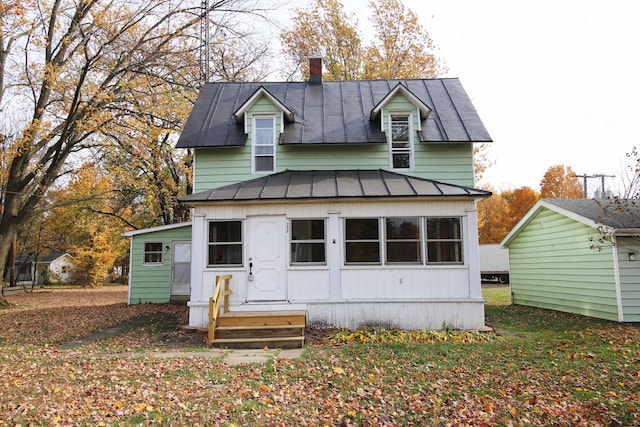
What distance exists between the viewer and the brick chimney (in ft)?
50.7

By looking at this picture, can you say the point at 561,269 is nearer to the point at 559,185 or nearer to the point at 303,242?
the point at 303,242

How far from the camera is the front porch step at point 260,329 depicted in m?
9.27

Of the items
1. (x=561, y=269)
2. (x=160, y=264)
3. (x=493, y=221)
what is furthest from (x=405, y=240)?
(x=493, y=221)

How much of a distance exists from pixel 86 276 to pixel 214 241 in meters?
27.1

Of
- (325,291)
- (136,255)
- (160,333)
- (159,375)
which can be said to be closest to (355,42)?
(136,255)

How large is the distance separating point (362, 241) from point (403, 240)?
105 centimetres

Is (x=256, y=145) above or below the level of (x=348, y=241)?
above

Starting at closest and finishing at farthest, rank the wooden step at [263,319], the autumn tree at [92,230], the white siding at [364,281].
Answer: the wooden step at [263,319] → the white siding at [364,281] → the autumn tree at [92,230]

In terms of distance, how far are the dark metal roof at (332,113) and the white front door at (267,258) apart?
2666mm

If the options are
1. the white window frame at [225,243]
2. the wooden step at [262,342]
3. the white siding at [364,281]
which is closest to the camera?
the wooden step at [262,342]

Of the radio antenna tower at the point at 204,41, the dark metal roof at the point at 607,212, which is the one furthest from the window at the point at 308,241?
the radio antenna tower at the point at 204,41

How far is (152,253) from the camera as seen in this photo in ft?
58.6

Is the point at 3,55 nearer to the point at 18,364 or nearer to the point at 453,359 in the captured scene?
the point at 18,364

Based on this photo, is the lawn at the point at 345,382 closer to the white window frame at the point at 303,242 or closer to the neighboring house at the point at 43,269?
the white window frame at the point at 303,242
